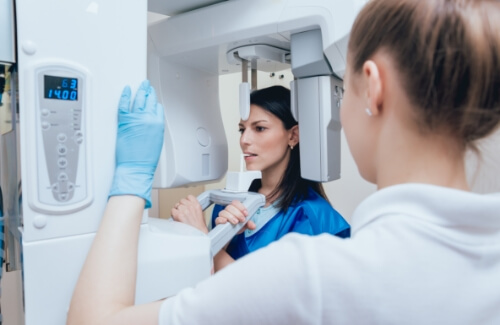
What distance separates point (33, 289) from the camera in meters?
0.63

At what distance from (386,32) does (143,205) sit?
494 millimetres

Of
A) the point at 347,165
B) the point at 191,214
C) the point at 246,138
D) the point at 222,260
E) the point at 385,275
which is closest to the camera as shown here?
the point at 385,275

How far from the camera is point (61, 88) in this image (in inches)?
25.4

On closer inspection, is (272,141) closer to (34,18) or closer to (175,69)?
(175,69)

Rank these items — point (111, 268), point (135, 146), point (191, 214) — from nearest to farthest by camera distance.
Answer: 1. point (111, 268)
2. point (135, 146)
3. point (191, 214)

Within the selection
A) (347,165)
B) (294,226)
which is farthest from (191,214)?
(347,165)

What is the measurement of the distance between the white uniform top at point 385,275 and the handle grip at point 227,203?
52cm

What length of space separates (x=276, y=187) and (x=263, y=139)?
0.67 feet

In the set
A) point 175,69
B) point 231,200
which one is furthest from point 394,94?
point 175,69

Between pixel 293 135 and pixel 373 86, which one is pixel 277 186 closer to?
pixel 293 135

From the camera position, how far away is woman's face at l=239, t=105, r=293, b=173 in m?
1.49

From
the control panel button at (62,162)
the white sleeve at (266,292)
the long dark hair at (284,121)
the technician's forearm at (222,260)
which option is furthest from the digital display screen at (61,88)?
the long dark hair at (284,121)

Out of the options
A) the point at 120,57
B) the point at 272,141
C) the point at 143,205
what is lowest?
the point at 143,205

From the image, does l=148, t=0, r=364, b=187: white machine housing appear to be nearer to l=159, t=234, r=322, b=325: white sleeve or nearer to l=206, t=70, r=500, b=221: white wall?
l=206, t=70, r=500, b=221: white wall
